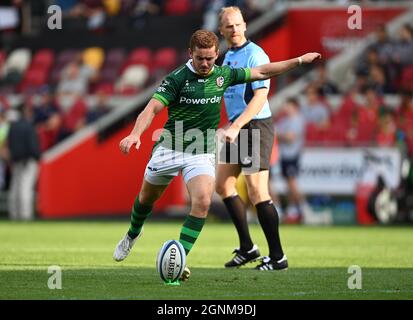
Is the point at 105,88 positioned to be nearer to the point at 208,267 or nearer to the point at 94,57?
the point at 94,57

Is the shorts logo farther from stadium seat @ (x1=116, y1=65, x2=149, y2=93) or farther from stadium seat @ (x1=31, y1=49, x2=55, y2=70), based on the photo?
stadium seat @ (x1=31, y1=49, x2=55, y2=70)

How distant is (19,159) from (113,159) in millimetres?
2282

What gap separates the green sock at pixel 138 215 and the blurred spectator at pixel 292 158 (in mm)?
10922

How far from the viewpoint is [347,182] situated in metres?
20.9

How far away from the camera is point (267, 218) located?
35.4 ft

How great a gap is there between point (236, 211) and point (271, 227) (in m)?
0.60

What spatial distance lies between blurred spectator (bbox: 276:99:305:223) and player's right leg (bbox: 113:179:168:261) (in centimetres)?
1085

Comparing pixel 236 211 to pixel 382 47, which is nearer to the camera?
pixel 236 211

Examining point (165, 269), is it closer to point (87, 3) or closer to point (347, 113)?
point (347, 113)

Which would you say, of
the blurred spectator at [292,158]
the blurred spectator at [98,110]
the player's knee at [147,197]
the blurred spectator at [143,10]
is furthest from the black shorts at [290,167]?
the player's knee at [147,197]

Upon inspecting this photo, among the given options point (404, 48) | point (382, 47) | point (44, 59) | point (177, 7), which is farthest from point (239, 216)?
point (44, 59)

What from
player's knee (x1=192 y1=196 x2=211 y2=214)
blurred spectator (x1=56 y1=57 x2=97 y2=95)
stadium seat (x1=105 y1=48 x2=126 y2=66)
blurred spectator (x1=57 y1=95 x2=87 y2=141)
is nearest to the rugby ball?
player's knee (x1=192 y1=196 x2=211 y2=214)
